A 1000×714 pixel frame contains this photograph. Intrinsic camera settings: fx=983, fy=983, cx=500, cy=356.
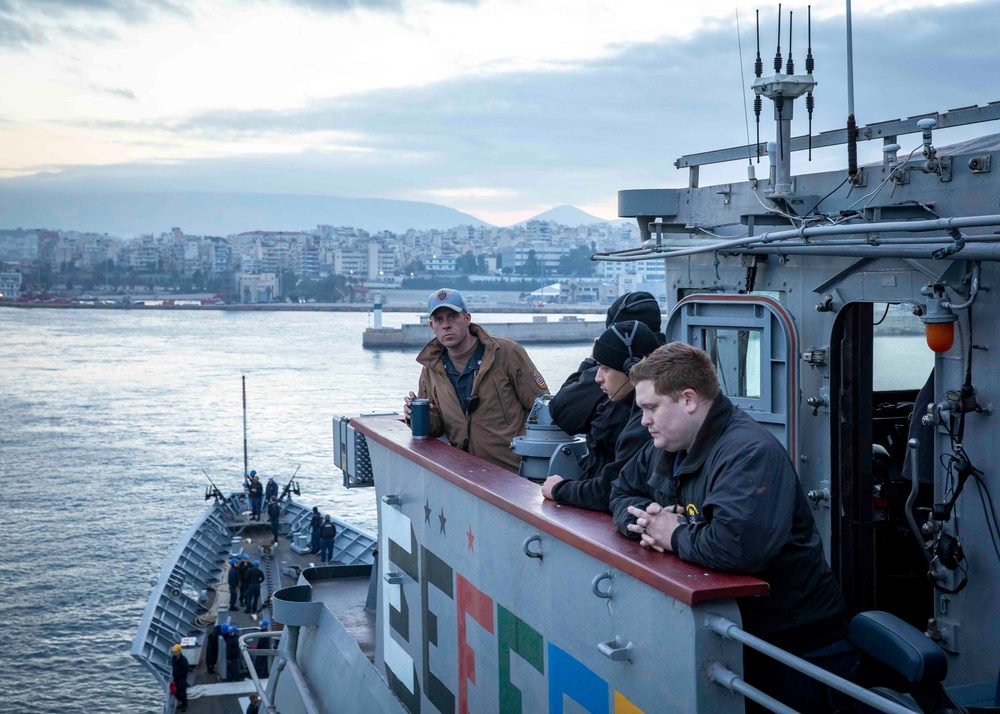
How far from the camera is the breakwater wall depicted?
325 ft

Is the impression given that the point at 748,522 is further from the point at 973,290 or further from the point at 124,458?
the point at 124,458

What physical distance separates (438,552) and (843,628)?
219 centimetres

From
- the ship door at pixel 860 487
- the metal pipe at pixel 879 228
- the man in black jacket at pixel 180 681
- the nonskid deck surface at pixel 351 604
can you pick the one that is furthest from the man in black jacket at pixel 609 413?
the man in black jacket at pixel 180 681

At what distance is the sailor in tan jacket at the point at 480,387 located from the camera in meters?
5.27

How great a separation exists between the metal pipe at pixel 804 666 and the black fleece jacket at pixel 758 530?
16cm

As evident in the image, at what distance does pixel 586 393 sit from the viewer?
3.90 metres

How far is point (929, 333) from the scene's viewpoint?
4.27m

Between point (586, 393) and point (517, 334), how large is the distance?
9439 cm

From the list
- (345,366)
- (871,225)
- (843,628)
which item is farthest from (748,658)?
(345,366)

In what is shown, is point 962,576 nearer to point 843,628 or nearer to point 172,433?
point 843,628

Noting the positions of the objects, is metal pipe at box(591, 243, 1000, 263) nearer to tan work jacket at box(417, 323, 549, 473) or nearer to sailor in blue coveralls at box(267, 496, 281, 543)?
tan work jacket at box(417, 323, 549, 473)

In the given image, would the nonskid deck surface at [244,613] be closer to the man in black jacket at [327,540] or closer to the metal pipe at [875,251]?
the man in black jacket at [327,540]

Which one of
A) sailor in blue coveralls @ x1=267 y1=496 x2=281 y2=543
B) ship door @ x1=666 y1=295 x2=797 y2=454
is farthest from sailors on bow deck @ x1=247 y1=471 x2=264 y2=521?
ship door @ x1=666 y1=295 x2=797 y2=454

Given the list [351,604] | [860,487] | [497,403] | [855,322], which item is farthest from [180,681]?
[855,322]
